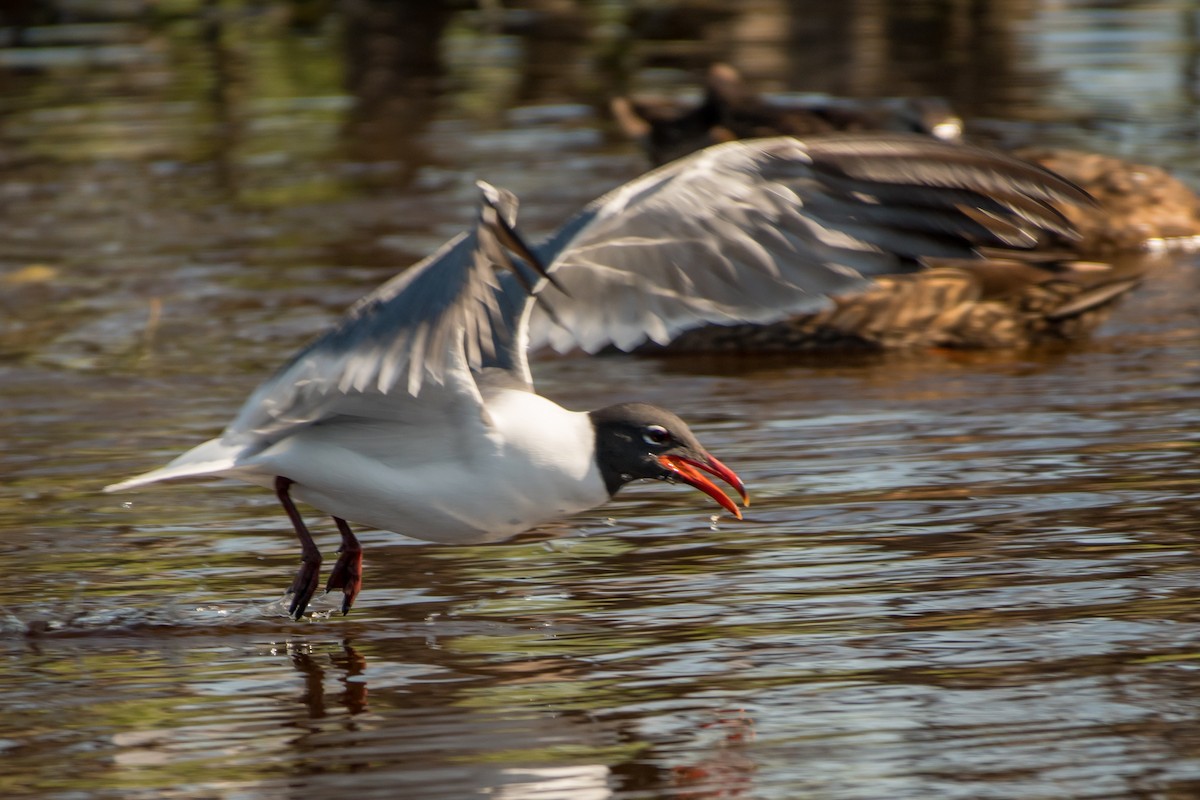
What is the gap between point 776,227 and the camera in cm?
631

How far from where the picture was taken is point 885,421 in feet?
26.3

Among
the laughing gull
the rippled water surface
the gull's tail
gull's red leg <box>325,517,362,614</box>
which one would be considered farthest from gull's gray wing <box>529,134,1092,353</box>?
the gull's tail

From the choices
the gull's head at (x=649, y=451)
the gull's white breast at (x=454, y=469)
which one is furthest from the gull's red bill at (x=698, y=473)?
the gull's white breast at (x=454, y=469)

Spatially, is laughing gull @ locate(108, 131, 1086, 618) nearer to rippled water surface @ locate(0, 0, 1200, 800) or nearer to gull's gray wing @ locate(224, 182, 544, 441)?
gull's gray wing @ locate(224, 182, 544, 441)

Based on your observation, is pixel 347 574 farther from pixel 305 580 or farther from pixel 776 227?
pixel 776 227

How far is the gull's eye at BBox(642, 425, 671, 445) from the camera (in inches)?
237

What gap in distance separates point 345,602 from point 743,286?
Result: 5.19 ft

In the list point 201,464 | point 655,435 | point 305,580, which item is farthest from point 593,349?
point 201,464

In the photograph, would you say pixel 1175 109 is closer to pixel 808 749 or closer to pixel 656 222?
pixel 656 222

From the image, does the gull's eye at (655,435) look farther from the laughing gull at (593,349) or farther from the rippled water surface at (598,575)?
the rippled water surface at (598,575)

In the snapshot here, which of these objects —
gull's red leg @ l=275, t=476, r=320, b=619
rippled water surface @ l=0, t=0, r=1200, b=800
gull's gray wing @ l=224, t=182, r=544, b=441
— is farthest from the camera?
gull's red leg @ l=275, t=476, r=320, b=619

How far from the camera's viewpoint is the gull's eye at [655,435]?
6020mm

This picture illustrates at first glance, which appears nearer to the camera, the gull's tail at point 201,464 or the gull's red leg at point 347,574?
the gull's tail at point 201,464

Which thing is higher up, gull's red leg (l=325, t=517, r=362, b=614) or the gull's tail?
the gull's tail
